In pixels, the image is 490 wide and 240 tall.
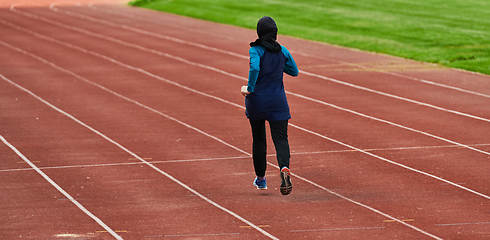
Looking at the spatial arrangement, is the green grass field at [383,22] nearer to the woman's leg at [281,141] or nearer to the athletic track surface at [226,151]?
the athletic track surface at [226,151]

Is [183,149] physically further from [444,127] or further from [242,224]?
[444,127]

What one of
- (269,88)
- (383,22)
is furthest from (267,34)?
(383,22)

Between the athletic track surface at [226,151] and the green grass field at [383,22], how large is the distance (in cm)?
179

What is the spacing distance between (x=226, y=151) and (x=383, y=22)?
19.0 meters

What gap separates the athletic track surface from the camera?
708 centimetres

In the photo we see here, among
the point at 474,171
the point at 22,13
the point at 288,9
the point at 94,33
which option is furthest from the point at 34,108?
the point at 22,13

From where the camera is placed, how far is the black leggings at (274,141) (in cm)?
773

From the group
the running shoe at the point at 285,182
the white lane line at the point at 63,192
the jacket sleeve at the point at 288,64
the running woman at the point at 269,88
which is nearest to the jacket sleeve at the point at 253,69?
the running woman at the point at 269,88

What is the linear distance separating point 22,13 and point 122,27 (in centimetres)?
963

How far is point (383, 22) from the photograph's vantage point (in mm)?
27828

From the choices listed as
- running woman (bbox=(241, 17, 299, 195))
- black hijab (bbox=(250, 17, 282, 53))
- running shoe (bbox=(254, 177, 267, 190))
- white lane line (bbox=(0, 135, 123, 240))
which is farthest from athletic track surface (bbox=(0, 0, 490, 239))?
black hijab (bbox=(250, 17, 282, 53))

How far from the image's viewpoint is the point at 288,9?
3381 centimetres

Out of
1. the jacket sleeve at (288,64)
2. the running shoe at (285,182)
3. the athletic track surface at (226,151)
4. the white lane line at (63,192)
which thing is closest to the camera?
the white lane line at (63,192)

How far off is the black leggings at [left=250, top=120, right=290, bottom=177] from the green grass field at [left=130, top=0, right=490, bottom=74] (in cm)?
1123
